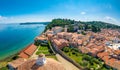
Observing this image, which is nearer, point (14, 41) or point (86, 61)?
point (86, 61)

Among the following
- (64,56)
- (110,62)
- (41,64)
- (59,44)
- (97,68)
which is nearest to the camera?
(41,64)

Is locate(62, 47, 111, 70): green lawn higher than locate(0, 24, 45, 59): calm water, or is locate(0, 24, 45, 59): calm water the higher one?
locate(62, 47, 111, 70): green lawn

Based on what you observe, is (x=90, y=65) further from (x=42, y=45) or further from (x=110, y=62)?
(x=42, y=45)

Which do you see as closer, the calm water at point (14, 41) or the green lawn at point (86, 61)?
the green lawn at point (86, 61)

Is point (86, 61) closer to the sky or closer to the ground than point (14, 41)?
closer to the sky

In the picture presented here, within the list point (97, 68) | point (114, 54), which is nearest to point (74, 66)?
point (97, 68)

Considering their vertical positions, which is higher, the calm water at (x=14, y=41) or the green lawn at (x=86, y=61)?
the green lawn at (x=86, y=61)

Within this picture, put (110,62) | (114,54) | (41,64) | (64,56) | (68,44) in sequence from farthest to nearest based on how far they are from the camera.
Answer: (68,44), (114,54), (64,56), (110,62), (41,64)

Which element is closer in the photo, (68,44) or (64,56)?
(64,56)

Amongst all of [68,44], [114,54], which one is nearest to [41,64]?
[114,54]

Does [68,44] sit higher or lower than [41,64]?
lower

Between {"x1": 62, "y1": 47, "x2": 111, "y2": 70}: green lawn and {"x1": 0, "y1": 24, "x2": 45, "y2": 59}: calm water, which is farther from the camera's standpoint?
{"x1": 0, "y1": 24, "x2": 45, "y2": 59}: calm water
